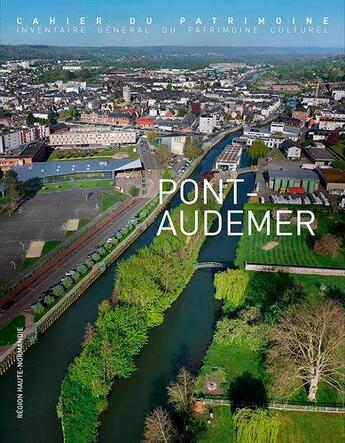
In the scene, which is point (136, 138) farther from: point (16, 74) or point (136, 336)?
point (16, 74)

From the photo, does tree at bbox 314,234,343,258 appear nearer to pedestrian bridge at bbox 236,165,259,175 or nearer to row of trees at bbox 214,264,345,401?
row of trees at bbox 214,264,345,401

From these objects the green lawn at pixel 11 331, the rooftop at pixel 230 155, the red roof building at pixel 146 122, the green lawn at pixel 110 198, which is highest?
the red roof building at pixel 146 122

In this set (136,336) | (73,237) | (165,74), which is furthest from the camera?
(165,74)

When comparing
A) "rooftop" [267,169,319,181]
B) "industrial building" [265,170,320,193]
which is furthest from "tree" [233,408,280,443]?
"rooftop" [267,169,319,181]

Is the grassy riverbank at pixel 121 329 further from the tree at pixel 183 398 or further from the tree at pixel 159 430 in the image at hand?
the tree at pixel 183 398

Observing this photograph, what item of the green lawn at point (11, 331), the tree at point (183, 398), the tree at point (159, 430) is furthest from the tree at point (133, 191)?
the tree at point (159, 430)

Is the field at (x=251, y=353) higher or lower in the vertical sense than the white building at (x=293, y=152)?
lower

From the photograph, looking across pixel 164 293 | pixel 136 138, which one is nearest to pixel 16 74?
pixel 136 138
